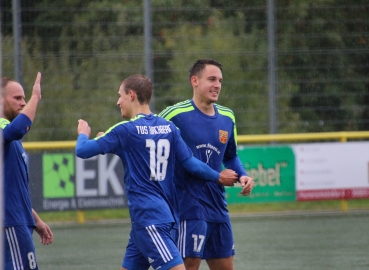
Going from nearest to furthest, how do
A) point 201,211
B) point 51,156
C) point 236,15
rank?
point 201,211, point 51,156, point 236,15

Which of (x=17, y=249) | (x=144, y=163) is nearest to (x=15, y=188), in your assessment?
(x=17, y=249)

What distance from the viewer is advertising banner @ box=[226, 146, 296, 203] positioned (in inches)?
507

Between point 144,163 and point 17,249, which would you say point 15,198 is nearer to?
point 17,249

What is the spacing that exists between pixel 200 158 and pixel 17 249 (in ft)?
5.19

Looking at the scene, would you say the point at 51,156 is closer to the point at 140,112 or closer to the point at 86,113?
the point at 86,113

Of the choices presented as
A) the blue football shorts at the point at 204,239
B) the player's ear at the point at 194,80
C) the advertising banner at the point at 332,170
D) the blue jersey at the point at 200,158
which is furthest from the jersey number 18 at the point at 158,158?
the advertising banner at the point at 332,170

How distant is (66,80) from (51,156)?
5.60ft

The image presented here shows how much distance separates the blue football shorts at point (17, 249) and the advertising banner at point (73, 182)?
23.9ft

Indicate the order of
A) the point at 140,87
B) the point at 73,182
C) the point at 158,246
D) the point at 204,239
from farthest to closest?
the point at 73,182 → the point at 204,239 → the point at 140,87 → the point at 158,246

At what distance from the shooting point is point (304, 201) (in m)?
13.1

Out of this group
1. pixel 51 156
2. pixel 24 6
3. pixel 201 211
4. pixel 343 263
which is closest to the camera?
pixel 201 211

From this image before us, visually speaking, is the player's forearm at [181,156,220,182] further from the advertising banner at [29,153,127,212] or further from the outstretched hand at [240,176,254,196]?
the advertising banner at [29,153,127,212]

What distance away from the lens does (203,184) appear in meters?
5.83

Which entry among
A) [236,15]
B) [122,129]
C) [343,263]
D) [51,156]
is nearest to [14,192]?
[122,129]
